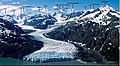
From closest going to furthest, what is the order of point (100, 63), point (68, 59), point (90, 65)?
point (90, 65), point (100, 63), point (68, 59)

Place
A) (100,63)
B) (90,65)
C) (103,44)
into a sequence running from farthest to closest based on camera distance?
(103,44)
(100,63)
(90,65)

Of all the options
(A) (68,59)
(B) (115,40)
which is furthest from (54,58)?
(B) (115,40)

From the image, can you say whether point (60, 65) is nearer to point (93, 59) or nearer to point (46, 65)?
point (46, 65)

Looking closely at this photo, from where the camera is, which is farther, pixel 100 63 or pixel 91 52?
pixel 91 52

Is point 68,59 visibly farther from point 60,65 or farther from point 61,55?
point 60,65

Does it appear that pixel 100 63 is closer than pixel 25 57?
Yes

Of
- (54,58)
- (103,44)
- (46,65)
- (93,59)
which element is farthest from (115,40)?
(46,65)

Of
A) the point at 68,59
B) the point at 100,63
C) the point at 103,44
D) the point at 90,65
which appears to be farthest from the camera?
the point at 103,44

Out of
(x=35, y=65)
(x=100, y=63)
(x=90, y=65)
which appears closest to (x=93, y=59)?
(x=100, y=63)
